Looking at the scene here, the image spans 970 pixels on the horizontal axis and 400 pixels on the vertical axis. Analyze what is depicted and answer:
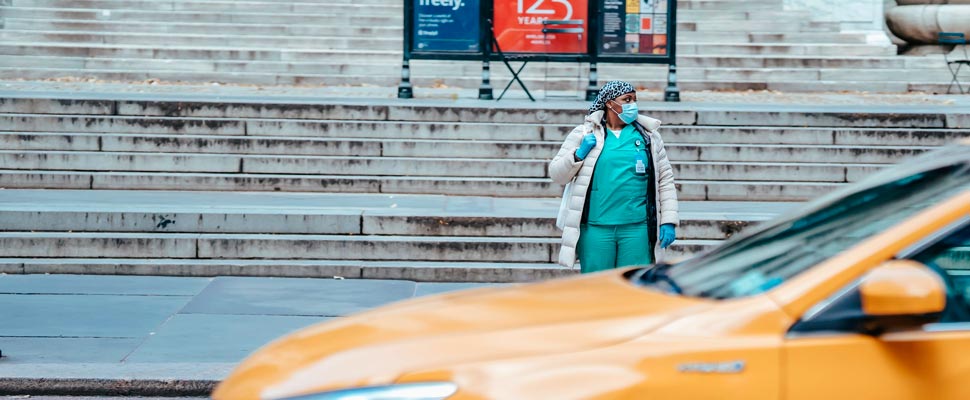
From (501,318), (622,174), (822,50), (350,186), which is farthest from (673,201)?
(822,50)

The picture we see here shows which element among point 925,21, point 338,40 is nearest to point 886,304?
point 338,40

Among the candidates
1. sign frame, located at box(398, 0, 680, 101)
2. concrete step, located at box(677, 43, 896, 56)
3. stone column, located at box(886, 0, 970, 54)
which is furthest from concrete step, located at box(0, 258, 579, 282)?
stone column, located at box(886, 0, 970, 54)

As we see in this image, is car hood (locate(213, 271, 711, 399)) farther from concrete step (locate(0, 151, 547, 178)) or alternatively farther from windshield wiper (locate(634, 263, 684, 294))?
concrete step (locate(0, 151, 547, 178))

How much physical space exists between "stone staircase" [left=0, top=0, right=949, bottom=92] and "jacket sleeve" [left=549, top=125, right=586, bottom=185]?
10.7 meters

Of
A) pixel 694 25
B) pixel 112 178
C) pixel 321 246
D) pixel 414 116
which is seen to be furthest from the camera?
pixel 694 25

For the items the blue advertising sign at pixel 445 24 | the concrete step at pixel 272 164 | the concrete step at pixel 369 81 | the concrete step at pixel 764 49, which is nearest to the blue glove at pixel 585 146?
the concrete step at pixel 272 164

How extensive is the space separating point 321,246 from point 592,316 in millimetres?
6593

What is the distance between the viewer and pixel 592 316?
3.43 metres

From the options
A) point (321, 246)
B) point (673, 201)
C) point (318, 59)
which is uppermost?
point (318, 59)

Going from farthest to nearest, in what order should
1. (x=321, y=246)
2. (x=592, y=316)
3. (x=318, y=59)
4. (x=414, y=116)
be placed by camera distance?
1. (x=318, y=59)
2. (x=414, y=116)
3. (x=321, y=246)
4. (x=592, y=316)

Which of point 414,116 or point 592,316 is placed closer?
point 592,316

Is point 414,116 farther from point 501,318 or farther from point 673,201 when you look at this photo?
point 501,318

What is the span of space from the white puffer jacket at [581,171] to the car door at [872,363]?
3456mm

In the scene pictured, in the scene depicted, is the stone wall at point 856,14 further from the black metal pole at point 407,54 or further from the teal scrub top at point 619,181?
the teal scrub top at point 619,181
